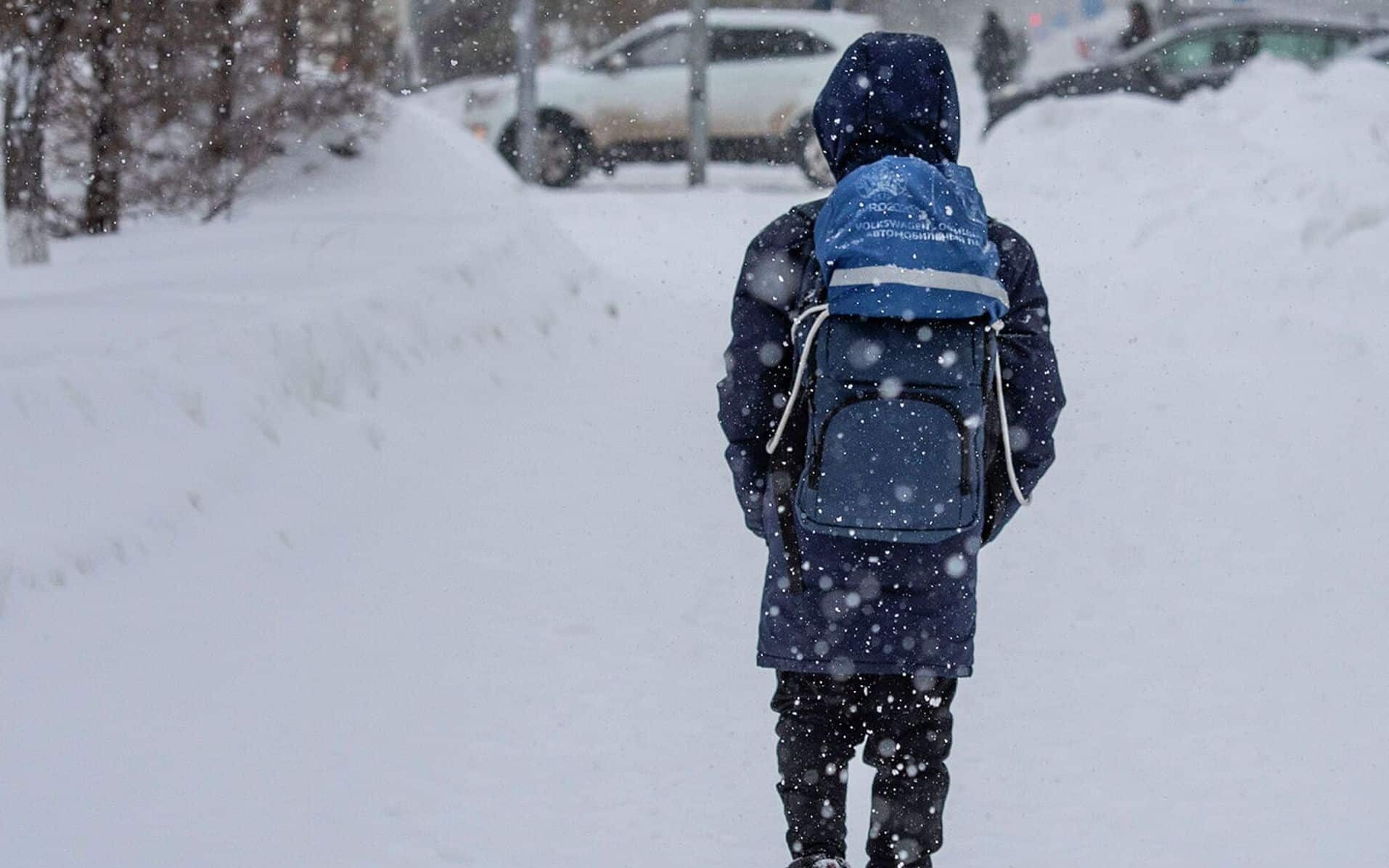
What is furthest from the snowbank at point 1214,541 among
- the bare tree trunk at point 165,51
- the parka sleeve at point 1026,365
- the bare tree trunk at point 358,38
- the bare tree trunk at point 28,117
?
the bare tree trunk at point 165,51

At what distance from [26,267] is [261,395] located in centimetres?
238

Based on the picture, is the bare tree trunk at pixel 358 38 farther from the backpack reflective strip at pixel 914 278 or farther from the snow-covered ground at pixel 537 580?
the backpack reflective strip at pixel 914 278

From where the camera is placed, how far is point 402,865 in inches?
131

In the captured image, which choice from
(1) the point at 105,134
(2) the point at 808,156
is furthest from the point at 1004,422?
(2) the point at 808,156

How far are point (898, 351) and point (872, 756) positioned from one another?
0.78 metres

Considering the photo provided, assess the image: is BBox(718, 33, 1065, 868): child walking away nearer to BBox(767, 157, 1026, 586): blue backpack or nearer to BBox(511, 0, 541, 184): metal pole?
BBox(767, 157, 1026, 586): blue backpack

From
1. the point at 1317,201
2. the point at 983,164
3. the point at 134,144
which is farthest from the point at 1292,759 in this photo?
the point at 983,164

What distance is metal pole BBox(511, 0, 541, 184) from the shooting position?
17062 mm

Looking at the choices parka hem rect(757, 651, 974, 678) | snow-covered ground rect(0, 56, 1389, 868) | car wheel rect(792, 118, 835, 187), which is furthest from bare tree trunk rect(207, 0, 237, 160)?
car wheel rect(792, 118, 835, 187)

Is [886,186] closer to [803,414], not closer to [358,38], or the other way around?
[803,414]

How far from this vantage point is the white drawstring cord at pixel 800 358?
2812 mm

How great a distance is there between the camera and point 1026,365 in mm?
2943

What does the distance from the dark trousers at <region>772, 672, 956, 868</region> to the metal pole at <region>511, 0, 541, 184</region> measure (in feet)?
48.1

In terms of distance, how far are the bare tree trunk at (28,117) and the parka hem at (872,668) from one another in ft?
16.7
